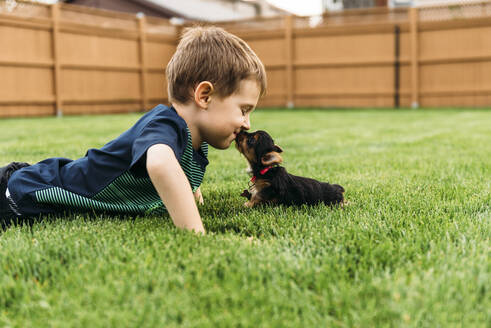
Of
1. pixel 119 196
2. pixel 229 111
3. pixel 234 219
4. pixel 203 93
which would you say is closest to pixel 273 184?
pixel 234 219

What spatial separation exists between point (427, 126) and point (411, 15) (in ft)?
25.2

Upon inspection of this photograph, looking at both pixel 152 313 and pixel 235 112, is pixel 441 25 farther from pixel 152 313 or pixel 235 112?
pixel 152 313

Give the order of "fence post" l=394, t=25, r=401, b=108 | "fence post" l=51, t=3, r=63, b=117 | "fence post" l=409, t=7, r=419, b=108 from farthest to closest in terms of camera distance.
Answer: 1. "fence post" l=394, t=25, r=401, b=108
2. "fence post" l=409, t=7, r=419, b=108
3. "fence post" l=51, t=3, r=63, b=117

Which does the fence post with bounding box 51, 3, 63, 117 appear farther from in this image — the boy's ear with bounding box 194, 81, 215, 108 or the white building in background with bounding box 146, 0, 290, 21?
the boy's ear with bounding box 194, 81, 215, 108

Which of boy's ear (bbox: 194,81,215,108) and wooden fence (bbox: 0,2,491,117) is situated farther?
wooden fence (bbox: 0,2,491,117)

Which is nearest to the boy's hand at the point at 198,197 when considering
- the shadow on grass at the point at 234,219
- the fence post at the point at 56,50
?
the shadow on grass at the point at 234,219

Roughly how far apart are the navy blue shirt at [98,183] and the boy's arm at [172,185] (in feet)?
1.10

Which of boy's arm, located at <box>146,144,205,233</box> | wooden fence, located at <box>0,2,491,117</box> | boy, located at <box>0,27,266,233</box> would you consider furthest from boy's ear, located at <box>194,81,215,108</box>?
wooden fence, located at <box>0,2,491,117</box>

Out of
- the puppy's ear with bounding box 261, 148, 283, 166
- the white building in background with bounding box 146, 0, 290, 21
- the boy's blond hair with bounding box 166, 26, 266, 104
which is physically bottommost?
the puppy's ear with bounding box 261, 148, 283, 166

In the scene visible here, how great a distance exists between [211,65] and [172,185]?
0.65 metres

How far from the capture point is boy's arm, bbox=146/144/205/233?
190 centimetres

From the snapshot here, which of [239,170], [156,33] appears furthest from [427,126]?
[156,33]

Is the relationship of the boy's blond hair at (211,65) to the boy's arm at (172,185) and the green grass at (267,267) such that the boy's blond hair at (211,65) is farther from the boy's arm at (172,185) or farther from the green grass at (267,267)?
the green grass at (267,267)

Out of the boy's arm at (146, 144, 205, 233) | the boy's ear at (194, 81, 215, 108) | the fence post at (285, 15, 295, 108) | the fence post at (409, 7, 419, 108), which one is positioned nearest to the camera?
the boy's arm at (146, 144, 205, 233)
